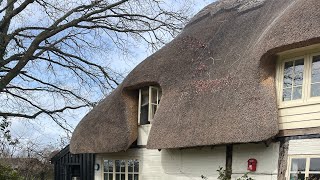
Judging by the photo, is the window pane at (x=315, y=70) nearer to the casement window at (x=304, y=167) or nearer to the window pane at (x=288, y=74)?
the window pane at (x=288, y=74)

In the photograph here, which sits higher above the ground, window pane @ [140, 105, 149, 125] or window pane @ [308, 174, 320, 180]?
window pane @ [140, 105, 149, 125]

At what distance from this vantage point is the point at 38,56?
1516cm

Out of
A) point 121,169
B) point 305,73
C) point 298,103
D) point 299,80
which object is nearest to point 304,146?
point 298,103

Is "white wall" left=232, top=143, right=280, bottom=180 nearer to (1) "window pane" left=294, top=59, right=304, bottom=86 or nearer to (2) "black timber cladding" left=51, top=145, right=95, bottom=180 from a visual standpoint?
(1) "window pane" left=294, top=59, right=304, bottom=86

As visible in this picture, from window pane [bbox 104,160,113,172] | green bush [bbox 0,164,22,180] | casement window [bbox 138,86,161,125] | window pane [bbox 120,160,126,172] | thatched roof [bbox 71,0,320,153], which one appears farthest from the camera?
window pane [bbox 104,160,113,172]

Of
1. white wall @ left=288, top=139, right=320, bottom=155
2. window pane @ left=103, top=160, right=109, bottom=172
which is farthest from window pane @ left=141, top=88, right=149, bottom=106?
white wall @ left=288, top=139, right=320, bottom=155

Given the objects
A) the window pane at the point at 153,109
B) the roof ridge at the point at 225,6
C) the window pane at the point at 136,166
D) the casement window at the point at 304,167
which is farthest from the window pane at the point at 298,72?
the window pane at the point at 136,166

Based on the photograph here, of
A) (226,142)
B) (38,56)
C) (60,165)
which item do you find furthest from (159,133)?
(60,165)

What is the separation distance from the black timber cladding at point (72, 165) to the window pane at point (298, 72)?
28.4 feet

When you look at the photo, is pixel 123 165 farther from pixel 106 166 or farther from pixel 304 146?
pixel 304 146

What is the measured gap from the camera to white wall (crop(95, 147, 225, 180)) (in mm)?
10211

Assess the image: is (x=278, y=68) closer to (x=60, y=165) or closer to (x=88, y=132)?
(x=88, y=132)

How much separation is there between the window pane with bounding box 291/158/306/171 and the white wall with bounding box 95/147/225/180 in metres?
1.94

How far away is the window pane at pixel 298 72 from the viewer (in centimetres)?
847
